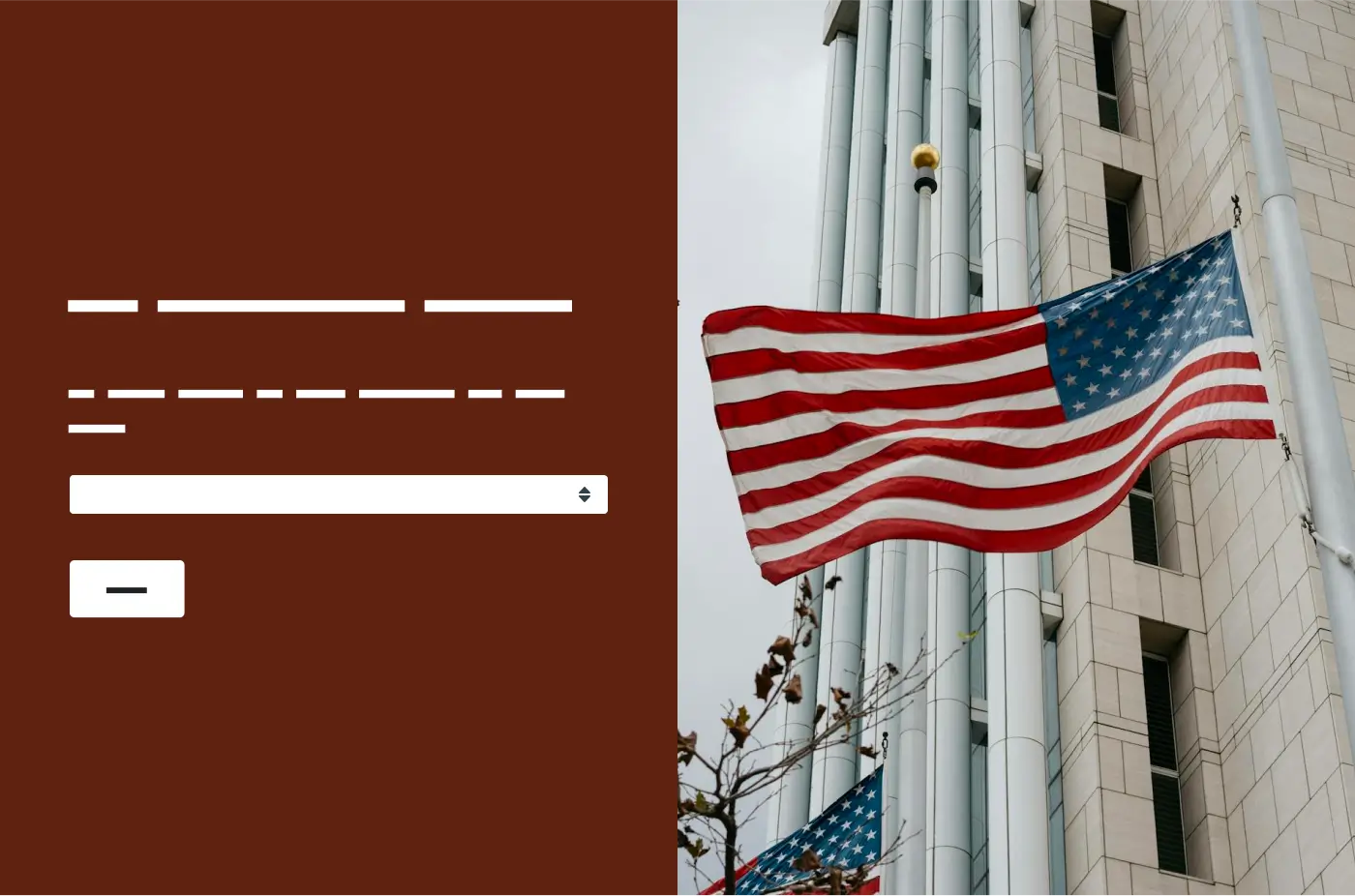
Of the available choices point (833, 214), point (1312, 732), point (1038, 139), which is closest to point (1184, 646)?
point (1312, 732)

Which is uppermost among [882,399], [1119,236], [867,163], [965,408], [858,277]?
[867,163]

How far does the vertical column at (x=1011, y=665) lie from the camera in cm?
2208

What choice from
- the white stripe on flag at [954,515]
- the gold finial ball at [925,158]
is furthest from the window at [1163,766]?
the white stripe on flag at [954,515]

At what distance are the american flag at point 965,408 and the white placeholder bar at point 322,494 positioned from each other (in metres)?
3.01

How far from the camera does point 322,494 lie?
370 inches

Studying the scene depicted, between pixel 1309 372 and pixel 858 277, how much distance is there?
29099 millimetres

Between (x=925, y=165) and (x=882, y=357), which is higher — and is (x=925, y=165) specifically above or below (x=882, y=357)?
above

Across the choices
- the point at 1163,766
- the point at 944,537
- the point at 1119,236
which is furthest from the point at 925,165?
the point at 1119,236

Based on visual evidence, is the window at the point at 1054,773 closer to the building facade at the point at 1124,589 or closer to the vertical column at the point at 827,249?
the building facade at the point at 1124,589

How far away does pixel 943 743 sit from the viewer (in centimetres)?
2552

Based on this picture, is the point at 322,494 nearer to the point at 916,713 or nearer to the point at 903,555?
the point at 916,713

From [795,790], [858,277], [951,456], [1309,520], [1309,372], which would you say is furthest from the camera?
[858,277]

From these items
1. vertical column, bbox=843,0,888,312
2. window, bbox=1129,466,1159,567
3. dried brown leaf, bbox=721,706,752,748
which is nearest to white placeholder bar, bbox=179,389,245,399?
dried brown leaf, bbox=721,706,752,748

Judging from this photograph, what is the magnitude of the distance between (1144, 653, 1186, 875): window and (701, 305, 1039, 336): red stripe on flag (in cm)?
1109
